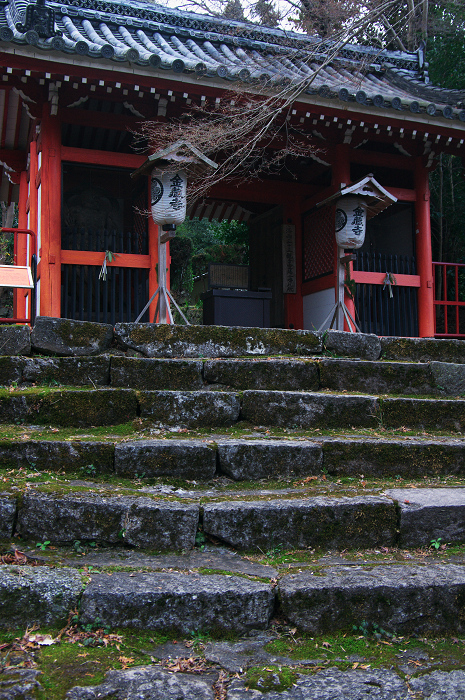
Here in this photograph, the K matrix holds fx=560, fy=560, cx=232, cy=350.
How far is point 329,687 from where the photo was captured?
1817mm

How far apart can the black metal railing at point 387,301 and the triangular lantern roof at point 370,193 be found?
1024 millimetres

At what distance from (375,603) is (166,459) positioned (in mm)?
1245

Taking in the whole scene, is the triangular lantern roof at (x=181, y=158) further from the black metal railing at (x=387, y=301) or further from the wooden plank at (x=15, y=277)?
the black metal railing at (x=387, y=301)

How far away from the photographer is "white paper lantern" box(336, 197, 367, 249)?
637 centimetres

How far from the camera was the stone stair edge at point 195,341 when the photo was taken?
405 cm

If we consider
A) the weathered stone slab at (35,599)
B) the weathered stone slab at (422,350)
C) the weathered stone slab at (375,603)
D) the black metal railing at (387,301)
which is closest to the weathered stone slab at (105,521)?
the weathered stone slab at (35,599)

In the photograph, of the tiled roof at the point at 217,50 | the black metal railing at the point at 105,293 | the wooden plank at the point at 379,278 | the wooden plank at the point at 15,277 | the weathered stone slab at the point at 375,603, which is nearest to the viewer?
the weathered stone slab at the point at 375,603

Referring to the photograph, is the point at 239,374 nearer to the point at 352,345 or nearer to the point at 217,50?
the point at 352,345

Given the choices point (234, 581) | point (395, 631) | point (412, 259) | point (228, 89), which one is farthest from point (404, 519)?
point (412, 259)

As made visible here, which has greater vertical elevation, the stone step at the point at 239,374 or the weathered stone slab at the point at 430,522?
the stone step at the point at 239,374

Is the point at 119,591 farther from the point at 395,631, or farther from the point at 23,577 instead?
the point at 395,631

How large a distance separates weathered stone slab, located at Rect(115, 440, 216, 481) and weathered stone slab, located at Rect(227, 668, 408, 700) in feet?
4.10

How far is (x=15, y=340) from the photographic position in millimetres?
3998

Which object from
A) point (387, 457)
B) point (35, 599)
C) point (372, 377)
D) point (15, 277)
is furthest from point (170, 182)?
point (35, 599)
